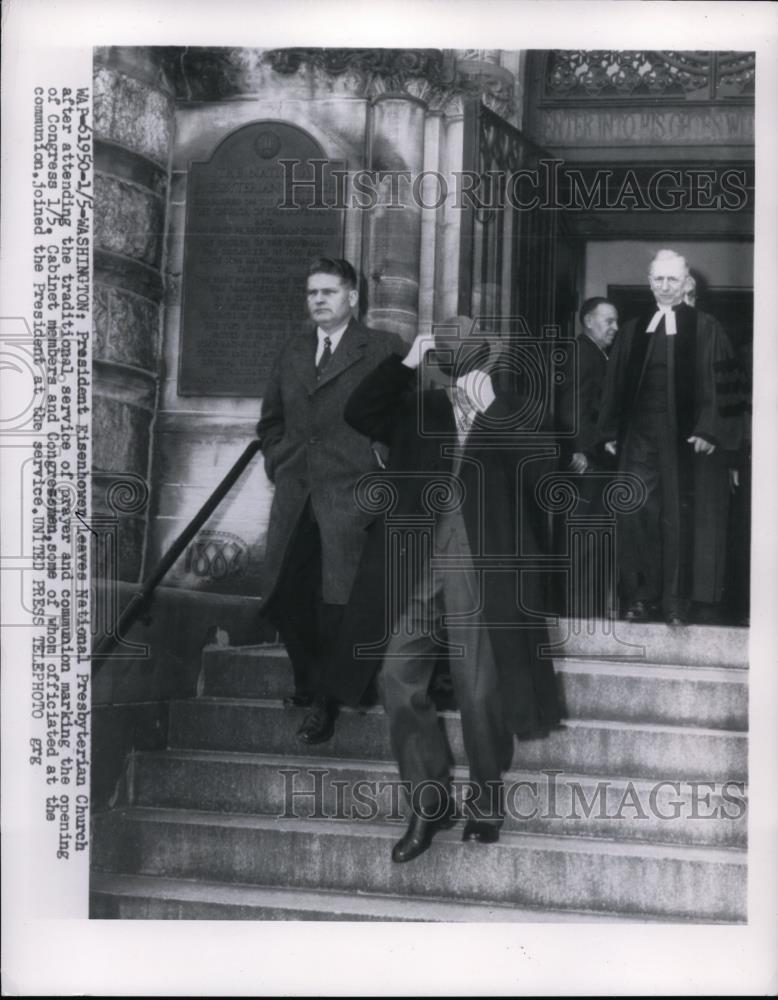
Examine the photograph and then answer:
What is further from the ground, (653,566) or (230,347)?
(230,347)

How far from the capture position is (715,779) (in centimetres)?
488

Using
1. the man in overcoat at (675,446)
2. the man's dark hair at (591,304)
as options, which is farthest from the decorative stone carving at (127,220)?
the man in overcoat at (675,446)

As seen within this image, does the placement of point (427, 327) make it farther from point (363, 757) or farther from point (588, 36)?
point (363, 757)

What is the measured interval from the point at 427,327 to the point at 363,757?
5.99 ft

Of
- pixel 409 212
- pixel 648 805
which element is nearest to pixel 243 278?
pixel 409 212

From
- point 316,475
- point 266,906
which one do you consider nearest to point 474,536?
point 316,475

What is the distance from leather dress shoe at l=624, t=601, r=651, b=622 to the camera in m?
5.19

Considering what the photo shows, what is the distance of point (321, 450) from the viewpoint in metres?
5.21

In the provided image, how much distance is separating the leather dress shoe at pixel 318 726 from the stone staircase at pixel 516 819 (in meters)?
0.05

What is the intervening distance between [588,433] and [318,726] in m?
1.51

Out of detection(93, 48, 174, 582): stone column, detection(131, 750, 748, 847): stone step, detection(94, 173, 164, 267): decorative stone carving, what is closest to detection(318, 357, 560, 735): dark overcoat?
detection(131, 750, 748, 847): stone step

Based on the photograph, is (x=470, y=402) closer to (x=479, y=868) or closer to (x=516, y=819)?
(x=516, y=819)

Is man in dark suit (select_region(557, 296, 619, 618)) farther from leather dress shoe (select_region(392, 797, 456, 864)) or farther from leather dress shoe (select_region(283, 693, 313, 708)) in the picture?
leather dress shoe (select_region(283, 693, 313, 708))

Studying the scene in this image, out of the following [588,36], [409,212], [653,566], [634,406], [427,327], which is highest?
[588,36]
